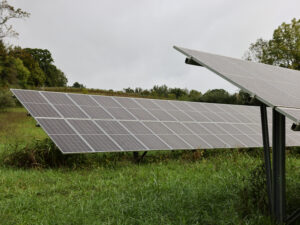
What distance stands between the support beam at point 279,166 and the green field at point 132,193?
0.71 ft

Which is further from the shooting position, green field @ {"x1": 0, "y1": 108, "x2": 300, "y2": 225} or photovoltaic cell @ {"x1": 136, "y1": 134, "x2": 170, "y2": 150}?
photovoltaic cell @ {"x1": 136, "y1": 134, "x2": 170, "y2": 150}

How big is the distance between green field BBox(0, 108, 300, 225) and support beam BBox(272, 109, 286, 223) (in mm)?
217

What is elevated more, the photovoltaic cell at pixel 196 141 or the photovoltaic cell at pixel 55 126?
the photovoltaic cell at pixel 55 126

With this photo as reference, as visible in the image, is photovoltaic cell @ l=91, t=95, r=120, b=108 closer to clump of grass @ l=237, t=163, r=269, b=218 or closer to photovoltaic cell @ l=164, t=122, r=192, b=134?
photovoltaic cell @ l=164, t=122, r=192, b=134

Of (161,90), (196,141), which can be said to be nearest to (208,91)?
(161,90)

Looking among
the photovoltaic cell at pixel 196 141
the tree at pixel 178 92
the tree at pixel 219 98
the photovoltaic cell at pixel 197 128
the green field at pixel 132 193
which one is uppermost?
the tree at pixel 178 92

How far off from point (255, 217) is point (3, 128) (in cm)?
1879

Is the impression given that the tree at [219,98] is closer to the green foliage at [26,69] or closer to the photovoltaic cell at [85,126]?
the green foliage at [26,69]

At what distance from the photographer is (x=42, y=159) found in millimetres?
8969

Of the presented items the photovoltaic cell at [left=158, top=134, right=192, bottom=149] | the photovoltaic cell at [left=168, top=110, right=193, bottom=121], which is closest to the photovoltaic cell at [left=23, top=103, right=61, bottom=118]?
the photovoltaic cell at [left=158, top=134, right=192, bottom=149]

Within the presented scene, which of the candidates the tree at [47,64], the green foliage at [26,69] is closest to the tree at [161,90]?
the green foliage at [26,69]

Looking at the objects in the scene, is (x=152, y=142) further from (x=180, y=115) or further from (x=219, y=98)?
(x=219, y=98)

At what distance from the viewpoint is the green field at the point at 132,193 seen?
15.4ft

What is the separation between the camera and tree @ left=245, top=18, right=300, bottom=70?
3928cm
